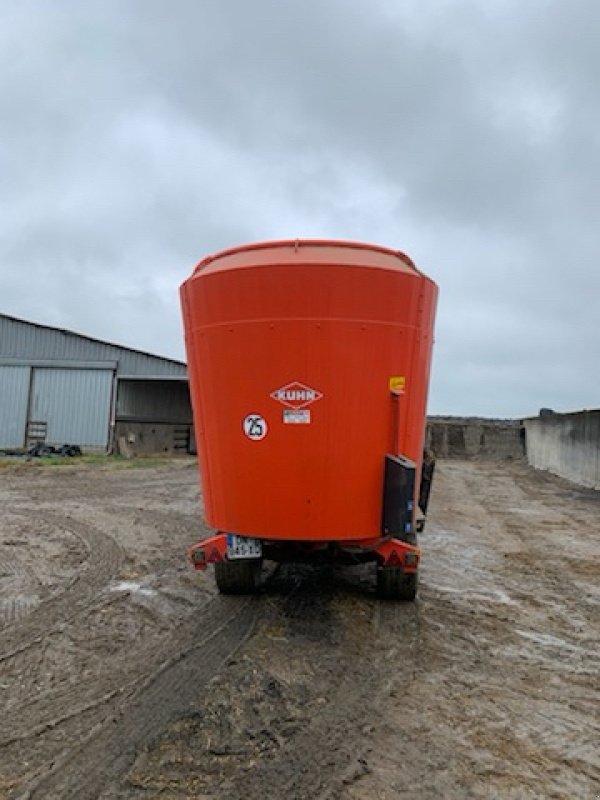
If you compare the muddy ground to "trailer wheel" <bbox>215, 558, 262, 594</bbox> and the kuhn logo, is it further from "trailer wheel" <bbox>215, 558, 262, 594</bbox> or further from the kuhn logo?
the kuhn logo

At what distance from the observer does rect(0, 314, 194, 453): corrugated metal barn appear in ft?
79.2

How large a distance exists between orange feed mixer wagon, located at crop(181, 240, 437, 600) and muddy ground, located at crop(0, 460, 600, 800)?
818mm

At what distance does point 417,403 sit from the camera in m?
5.33

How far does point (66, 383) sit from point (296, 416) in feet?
70.3

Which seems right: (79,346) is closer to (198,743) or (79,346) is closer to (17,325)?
(17,325)

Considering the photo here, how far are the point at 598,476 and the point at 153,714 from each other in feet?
57.8

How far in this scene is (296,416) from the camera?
4840 mm

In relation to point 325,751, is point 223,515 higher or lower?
higher

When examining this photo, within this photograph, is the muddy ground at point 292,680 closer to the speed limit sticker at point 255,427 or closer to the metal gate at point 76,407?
the speed limit sticker at point 255,427

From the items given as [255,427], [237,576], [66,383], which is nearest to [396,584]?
[237,576]

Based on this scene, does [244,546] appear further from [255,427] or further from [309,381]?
[309,381]

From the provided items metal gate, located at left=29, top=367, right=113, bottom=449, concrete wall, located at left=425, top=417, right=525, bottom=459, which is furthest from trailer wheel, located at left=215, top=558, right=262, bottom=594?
concrete wall, located at left=425, top=417, right=525, bottom=459

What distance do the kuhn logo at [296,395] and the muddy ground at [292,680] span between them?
175cm

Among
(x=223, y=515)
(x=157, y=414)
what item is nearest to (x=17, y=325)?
(x=157, y=414)
